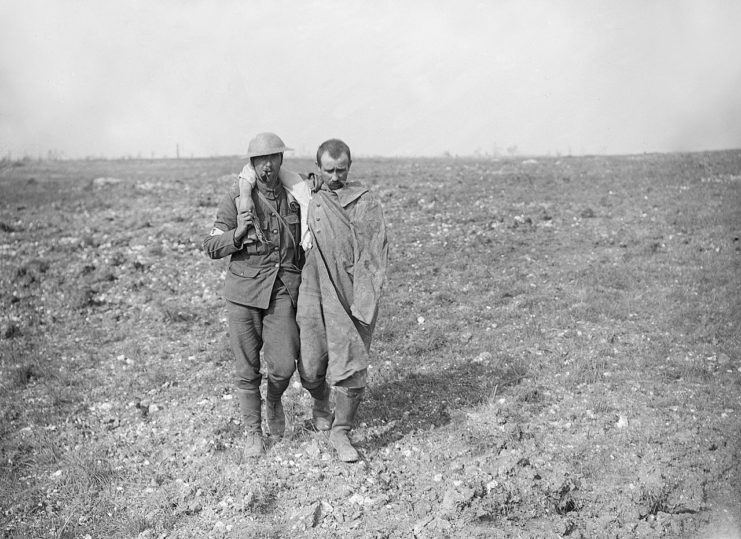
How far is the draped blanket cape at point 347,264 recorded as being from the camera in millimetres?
4891

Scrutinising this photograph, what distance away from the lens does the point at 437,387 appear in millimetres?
6641

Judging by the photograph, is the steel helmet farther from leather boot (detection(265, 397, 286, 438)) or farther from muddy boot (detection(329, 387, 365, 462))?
leather boot (detection(265, 397, 286, 438))

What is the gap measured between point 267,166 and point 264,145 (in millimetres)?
161

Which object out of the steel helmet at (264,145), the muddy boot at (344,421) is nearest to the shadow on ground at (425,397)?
the muddy boot at (344,421)

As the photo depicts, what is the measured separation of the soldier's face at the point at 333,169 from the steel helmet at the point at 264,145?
0.35 m

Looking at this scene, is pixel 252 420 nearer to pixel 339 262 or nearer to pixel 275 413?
pixel 275 413

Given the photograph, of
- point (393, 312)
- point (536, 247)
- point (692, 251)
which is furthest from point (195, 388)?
point (692, 251)

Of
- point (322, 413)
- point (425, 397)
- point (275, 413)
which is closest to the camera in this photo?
point (275, 413)

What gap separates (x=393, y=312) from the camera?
8.78 metres

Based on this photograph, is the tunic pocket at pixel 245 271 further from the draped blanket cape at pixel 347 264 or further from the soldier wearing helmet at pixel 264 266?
the draped blanket cape at pixel 347 264

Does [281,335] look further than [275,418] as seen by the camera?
No

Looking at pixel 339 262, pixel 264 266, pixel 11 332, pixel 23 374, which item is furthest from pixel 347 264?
pixel 11 332

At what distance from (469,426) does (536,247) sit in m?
6.04

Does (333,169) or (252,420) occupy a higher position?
(333,169)
